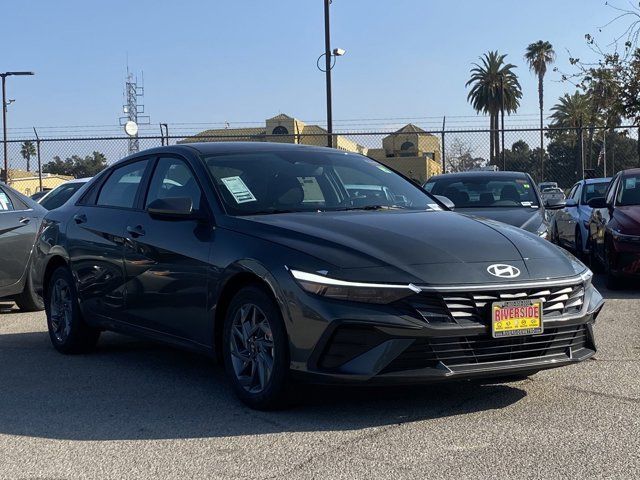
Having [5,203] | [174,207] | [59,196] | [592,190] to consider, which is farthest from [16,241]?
[592,190]

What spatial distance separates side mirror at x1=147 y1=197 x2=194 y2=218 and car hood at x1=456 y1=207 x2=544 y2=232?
4564 millimetres

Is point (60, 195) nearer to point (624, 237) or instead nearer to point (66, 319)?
point (66, 319)

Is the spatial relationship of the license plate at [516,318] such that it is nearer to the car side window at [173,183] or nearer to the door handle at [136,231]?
the car side window at [173,183]

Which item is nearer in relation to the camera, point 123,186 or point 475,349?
point 475,349

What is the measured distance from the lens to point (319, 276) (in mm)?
4434

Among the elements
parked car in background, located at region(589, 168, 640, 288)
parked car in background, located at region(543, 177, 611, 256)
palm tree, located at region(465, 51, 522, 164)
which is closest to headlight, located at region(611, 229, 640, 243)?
parked car in background, located at region(589, 168, 640, 288)

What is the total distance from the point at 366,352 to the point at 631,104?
15584 mm

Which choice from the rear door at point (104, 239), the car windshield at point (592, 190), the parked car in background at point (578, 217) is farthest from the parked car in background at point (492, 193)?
the rear door at point (104, 239)

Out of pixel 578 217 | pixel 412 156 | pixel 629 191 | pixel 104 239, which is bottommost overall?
pixel 578 217

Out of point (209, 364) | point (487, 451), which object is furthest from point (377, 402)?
point (209, 364)

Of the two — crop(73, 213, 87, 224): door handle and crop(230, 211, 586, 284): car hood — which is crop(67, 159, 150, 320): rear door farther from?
crop(230, 211, 586, 284): car hood

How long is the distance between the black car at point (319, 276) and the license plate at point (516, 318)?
1cm

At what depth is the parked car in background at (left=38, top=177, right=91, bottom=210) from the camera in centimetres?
1359

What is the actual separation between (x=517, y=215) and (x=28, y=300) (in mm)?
5585
